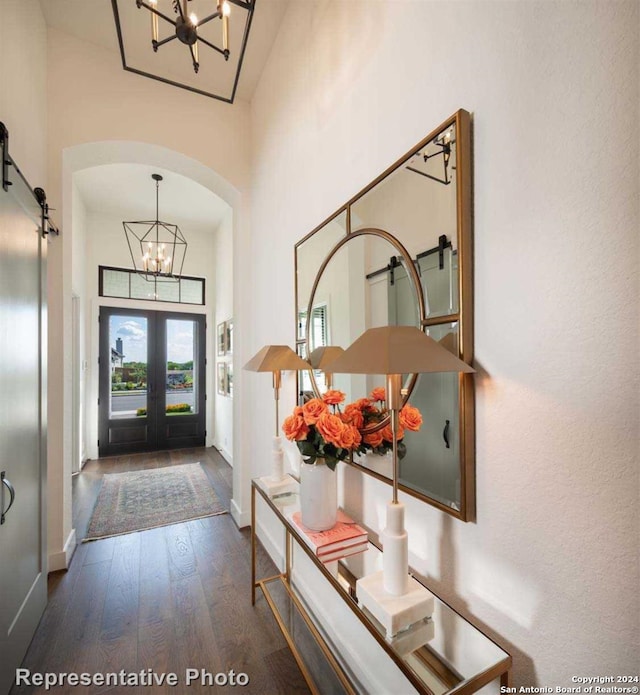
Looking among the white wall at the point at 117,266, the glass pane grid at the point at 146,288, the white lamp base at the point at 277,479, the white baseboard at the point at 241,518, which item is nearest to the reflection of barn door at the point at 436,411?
the white lamp base at the point at 277,479

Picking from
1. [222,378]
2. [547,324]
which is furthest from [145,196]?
[547,324]

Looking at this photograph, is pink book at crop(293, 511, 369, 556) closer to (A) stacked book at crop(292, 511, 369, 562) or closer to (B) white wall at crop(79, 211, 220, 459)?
(A) stacked book at crop(292, 511, 369, 562)

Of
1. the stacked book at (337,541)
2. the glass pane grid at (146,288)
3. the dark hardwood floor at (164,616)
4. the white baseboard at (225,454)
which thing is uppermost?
the glass pane grid at (146,288)

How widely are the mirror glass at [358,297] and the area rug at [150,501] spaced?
7.23ft

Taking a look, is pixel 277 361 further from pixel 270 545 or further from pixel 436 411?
pixel 270 545

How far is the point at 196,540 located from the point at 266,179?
297cm

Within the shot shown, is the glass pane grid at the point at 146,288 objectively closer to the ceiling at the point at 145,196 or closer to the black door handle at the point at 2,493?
the ceiling at the point at 145,196

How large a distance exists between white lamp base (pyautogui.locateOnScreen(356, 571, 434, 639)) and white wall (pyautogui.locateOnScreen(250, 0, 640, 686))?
114 millimetres

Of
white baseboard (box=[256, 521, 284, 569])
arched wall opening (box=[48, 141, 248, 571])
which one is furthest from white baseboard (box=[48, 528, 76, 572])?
white baseboard (box=[256, 521, 284, 569])

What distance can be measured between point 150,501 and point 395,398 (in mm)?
3562

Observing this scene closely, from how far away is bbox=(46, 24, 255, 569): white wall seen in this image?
2.45m

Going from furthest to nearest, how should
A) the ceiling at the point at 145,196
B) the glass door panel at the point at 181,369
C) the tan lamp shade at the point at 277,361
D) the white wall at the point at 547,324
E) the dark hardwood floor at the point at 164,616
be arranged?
the glass door panel at the point at 181,369 < the ceiling at the point at 145,196 < the tan lamp shade at the point at 277,361 < the dark hardwood floor at the point at 164,616 < the white wall at the point at 547,324

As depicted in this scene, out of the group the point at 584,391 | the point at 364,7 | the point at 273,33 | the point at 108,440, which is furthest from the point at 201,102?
the point at 108,440

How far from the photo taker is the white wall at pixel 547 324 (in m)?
0.69
